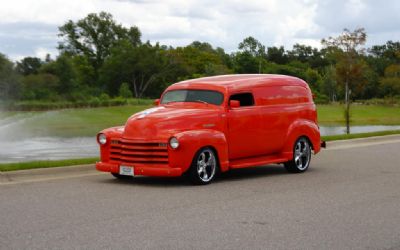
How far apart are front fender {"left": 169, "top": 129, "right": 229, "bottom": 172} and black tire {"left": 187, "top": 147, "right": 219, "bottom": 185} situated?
9cm

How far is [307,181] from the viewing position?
13.9 m

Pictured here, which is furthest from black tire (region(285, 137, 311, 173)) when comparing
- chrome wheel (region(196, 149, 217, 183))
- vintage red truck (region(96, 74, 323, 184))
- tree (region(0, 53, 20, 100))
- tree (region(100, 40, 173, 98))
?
tree (region(100, 40, 173, 98))

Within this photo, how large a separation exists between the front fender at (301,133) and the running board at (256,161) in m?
0.22

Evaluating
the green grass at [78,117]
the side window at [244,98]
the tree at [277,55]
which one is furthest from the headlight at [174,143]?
the tree at [277,55]

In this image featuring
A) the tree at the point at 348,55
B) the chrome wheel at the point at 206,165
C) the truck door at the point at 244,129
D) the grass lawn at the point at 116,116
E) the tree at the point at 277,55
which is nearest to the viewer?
the chrome wheel at the point at 206,165

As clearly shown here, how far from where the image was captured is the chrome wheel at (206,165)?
42.9 ft

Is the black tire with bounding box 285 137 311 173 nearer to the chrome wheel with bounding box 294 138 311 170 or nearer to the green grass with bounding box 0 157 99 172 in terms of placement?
the chrome wheel with bounding box 294 138 311 170

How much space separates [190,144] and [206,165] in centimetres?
64

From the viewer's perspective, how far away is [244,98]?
14430 millimetres

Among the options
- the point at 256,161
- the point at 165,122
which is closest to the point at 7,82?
the point at 256,161

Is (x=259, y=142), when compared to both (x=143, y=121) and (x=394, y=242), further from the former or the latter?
(x=394, y=242)

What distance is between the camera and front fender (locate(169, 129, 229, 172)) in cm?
1269

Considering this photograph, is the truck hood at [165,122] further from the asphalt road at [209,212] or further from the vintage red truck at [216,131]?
the asphalt road at [209,212]

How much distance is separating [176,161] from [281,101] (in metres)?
3.31
